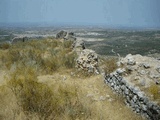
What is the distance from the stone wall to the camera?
8.12 m

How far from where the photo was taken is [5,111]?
7.99m

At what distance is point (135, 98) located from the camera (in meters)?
9.16

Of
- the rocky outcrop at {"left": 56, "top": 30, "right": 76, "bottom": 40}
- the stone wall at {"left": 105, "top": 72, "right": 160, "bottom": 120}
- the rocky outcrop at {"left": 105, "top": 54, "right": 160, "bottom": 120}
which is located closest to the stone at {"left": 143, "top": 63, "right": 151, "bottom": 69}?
the rocky outcrop at {"left": 105, "top": 54, "right": 160, "bottom": 120}

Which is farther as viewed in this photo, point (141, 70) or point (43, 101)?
point (141, 70)

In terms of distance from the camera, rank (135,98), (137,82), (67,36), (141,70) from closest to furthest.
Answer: (135,98) → (137,82) → (141,70) → (67,36)

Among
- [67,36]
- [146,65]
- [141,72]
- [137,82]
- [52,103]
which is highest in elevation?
[146,65]

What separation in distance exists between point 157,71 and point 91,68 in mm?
5324

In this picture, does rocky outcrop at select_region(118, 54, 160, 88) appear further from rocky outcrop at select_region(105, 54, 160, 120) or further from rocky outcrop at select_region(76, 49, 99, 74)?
rocky outcrop at select_region(76, 49, 99, 74)

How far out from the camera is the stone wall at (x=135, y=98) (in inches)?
320

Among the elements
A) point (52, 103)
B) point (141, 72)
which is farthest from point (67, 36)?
point (52, 103)

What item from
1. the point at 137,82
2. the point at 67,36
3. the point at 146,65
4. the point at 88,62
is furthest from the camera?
the point at 67,36

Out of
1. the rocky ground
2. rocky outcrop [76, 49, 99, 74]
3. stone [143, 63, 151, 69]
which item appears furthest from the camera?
rocky outcrop [76, 49, 99, 74]

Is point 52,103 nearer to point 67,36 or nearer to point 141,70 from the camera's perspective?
point 141,70

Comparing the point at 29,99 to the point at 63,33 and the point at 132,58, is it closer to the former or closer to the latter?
the point at 132,58
